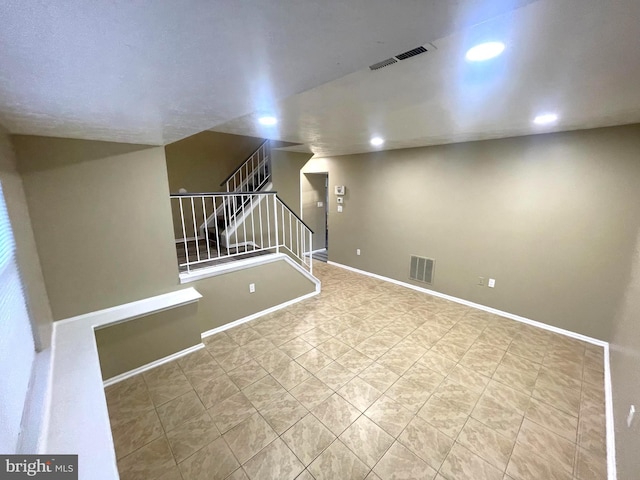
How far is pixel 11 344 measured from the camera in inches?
47.8

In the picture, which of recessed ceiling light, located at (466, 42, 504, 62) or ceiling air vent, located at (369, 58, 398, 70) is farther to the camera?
ceiling air vent, located at (369, 58, 398, 70)

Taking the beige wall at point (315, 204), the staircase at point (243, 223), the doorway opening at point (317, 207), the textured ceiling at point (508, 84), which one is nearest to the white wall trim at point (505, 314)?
the staircase at point (243, 223)

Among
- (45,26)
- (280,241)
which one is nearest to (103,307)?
(45,26)

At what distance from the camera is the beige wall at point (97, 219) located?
6.66 feet

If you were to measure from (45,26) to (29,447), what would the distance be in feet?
5.24

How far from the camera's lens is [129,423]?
1.97 metres

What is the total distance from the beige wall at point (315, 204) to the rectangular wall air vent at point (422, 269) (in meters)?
2.89

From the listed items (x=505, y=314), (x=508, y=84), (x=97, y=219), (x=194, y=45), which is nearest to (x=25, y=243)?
(x=97, y=219)

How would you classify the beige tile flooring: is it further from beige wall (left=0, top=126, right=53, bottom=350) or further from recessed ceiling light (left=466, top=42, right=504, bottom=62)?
recessed ceiling light (left=466, top=42, right=504, bottom=62)

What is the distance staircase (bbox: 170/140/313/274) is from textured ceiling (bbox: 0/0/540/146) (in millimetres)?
2279

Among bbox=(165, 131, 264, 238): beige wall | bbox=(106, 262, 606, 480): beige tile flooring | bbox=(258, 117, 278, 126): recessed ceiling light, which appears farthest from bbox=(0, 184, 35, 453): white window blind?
bbox=(165, 131, 264, 238): beige wall

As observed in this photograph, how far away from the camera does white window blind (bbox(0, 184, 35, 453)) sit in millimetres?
1013

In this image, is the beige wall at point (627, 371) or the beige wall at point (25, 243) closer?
the beige wall at point (627, 371)

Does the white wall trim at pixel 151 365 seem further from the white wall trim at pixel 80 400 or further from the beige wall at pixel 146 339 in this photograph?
the white wall trim at pixel 80 400
